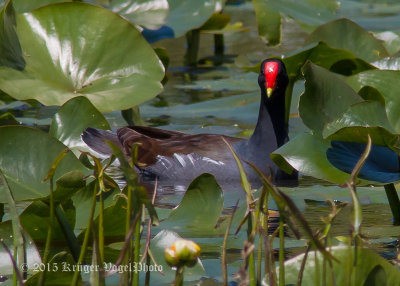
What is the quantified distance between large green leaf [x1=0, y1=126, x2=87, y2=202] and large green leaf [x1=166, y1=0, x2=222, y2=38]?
9.53 ft

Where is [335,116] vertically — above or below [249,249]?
below

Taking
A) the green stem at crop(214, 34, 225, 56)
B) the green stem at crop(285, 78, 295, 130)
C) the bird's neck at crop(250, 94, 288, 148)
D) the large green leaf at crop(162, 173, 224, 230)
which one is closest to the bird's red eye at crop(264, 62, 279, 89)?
the bird's neck at crop(250, 94, 288, 148)

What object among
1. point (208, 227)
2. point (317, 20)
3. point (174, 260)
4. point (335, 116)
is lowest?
point (317, 20)

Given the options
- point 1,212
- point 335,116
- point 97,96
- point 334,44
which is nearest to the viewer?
point 1,212

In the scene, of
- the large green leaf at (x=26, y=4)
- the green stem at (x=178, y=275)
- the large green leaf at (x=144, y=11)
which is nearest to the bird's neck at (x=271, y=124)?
the large green leaf at (x=144, y=11)

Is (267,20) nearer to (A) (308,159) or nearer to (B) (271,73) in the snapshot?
(B) (271,73)

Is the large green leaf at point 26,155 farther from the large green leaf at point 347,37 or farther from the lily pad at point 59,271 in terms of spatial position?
the large green leaf at point 347,37

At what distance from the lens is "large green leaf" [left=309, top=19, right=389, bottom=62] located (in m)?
4.24

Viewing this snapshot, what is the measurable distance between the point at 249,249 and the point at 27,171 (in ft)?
3.18

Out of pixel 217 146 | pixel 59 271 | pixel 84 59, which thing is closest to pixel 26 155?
pixel 59 271

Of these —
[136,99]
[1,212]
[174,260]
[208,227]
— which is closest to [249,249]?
[174,260]

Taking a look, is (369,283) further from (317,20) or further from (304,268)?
(317,20)

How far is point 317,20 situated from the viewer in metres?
5.11

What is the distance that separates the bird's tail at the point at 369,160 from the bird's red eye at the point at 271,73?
3.94 ft
